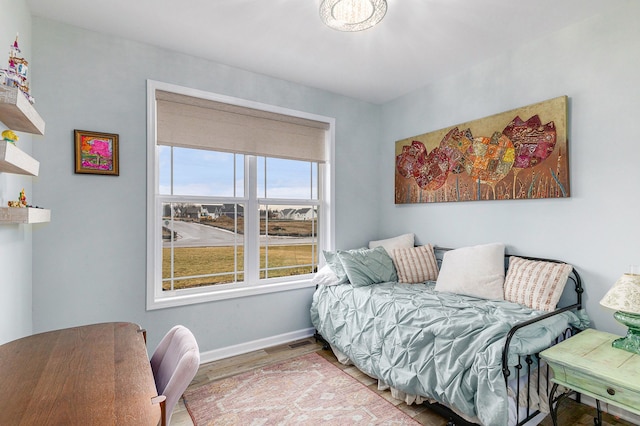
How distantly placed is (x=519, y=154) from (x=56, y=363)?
3.07m

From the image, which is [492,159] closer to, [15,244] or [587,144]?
[587,144]

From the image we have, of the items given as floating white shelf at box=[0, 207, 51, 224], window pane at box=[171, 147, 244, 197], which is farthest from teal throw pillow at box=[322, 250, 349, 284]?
floating white shelf at box=[0, 207, 51, 224]

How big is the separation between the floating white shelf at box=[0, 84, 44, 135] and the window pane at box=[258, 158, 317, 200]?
70.2 inches

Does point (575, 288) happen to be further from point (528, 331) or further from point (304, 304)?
point (304, 304)

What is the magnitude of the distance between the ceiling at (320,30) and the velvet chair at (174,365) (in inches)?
78.1

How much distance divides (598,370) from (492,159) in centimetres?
171

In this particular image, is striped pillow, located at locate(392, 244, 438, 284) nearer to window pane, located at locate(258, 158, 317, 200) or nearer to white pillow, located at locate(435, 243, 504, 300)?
white pillow, located at locate(435, 243, 504, 300)

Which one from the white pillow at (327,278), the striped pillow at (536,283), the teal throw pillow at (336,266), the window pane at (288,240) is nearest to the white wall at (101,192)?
the window pane at (288,240)

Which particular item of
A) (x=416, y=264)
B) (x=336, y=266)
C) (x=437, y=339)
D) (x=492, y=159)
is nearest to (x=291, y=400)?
(x=437, y=339)

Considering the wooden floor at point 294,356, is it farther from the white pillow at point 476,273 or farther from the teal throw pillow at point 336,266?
the white pillow at point 476,273

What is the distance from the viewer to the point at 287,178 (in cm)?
339

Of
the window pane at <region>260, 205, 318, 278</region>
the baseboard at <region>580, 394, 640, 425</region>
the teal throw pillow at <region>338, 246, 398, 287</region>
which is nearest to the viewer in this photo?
the baseboard at <region>580, 394, 640, 425</region>

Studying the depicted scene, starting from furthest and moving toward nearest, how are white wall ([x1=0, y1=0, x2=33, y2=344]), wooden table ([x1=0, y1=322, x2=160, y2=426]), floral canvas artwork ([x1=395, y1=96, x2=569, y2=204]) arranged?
floral canvas artwork ([x1=395, y1=96, x2=569, y2=204]) → white wall ([x1=0, y1=0, x2=33, y2=344]) → wooden table ([x1=0, y1=322, x2=160, y2=426])

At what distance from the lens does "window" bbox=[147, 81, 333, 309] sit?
2.69 meters
